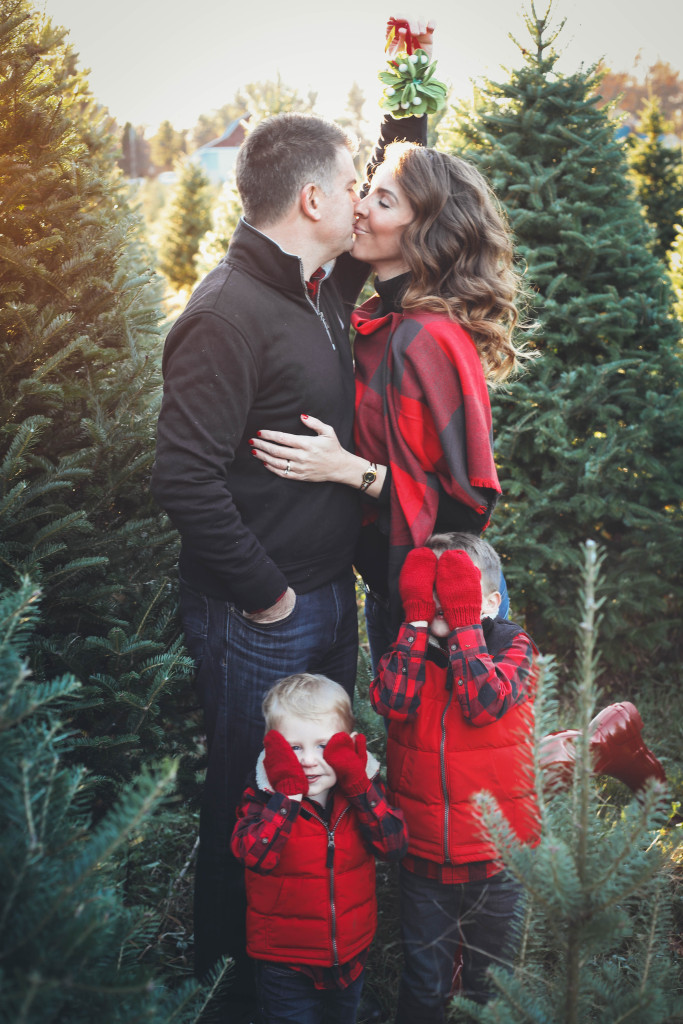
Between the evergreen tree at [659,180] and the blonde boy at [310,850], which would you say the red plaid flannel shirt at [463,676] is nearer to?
the blonde boy at [310,850]

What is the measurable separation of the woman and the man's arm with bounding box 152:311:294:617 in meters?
0.20

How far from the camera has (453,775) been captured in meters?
2.11

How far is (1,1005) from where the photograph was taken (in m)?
0.96

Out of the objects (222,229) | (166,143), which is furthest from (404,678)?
(166,143)

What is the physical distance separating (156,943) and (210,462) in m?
1.94

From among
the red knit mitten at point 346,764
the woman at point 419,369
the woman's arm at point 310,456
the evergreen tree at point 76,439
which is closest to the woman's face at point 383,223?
the woman at point 419,369

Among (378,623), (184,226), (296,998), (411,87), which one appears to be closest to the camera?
(296,998)

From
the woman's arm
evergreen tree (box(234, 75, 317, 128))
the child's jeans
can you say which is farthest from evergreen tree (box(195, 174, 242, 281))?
the child's jeans

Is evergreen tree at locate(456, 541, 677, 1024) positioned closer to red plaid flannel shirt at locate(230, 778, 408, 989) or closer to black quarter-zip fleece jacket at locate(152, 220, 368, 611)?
red plaid flannel shirt at locate(230, 778, 408, 989)

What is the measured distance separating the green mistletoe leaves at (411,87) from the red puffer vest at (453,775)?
224 cm

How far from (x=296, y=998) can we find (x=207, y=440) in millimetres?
1638

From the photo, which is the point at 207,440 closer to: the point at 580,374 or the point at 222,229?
the point at 580,374

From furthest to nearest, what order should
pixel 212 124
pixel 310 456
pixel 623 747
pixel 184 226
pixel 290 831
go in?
pixel 212 124 < pixel 184 226 < pixel 623 747 < pixel 310 456 < pixel 290 831

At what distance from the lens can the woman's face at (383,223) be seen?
8.56ft
